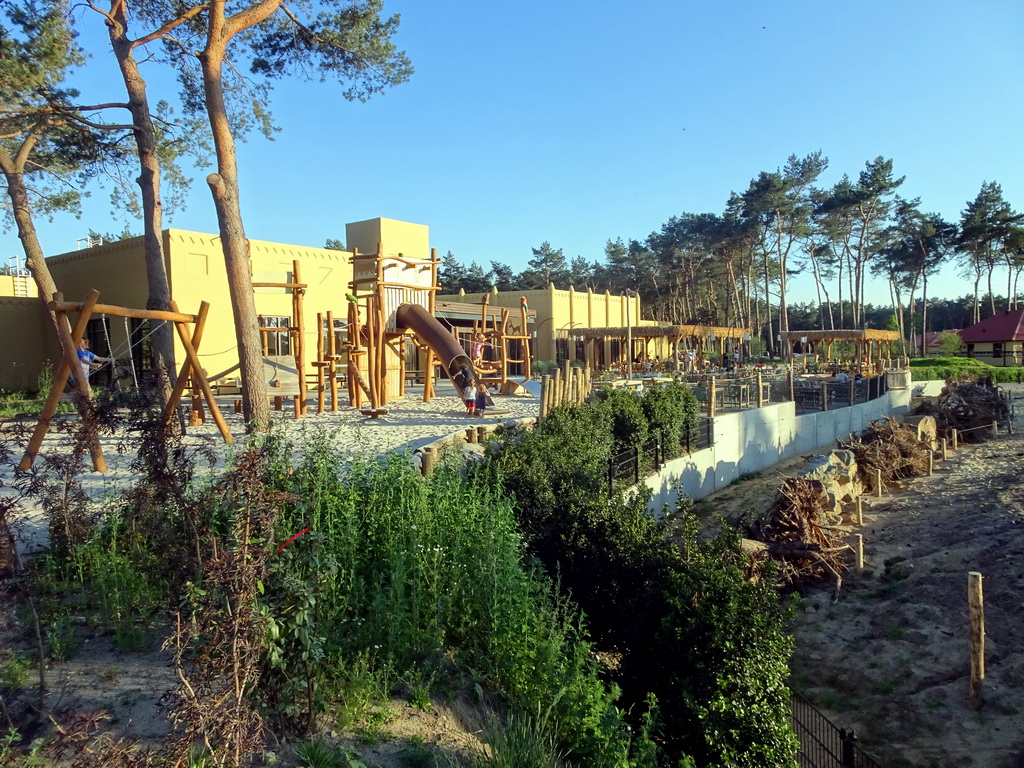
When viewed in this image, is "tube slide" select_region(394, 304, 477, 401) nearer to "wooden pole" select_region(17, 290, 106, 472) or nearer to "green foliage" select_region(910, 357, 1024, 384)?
"wooden pole" select_region(17, 290, 106, 472)

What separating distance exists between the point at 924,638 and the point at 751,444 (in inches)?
332

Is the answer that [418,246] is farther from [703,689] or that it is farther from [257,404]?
[703,689]

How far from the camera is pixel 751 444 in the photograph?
15805 mm

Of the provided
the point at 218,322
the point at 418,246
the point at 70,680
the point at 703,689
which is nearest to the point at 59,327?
the point at 70,680

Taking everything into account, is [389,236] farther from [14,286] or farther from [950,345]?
[950,345]

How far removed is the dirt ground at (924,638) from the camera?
606 centimetres

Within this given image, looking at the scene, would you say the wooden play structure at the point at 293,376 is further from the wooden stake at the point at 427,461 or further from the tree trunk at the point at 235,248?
the wooden stake at the point at 427,461

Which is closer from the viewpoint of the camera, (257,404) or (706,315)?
(257,404)

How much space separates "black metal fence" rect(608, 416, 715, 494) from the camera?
9.71 metres

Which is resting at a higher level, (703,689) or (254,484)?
→ (254,484)

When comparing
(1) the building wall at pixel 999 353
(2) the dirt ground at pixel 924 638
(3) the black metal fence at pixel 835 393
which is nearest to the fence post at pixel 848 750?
(2) the dirt ground at pixel 924 638

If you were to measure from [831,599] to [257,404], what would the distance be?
8.45m

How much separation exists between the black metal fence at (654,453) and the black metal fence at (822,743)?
→ 2707 millimetres

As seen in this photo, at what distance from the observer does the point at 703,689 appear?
14.6 ft
